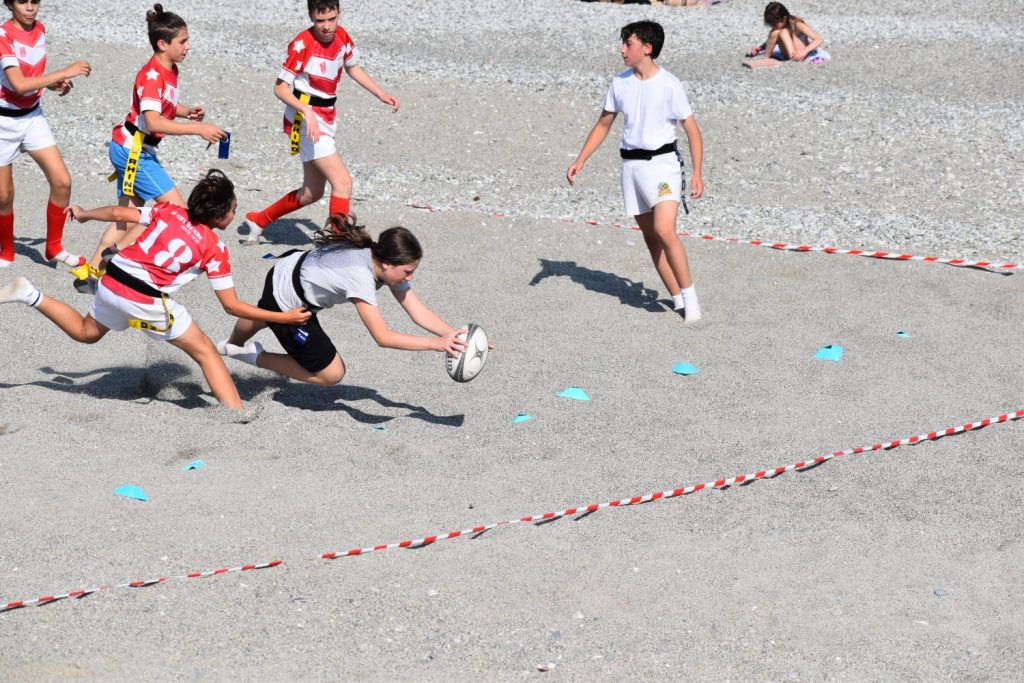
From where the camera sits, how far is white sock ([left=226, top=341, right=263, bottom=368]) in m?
7.06

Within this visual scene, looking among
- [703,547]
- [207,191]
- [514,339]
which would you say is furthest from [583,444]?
[207,191]

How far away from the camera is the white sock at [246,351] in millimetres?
7059

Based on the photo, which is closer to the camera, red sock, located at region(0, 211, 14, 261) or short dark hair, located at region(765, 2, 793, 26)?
red sock, located at region(0, 211, 14, 261)

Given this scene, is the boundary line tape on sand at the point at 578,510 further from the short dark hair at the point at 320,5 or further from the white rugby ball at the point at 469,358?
the short dark hair at the point at 320,5

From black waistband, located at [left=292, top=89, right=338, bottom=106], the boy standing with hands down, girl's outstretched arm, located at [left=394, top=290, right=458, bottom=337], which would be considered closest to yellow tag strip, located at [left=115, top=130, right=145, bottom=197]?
the boy standing with hands down

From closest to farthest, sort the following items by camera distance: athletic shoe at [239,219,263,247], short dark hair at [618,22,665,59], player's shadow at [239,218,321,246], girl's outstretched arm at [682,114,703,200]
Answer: short dark hair at [618,22,665,59]
girl's outstretched arm at [682,114,703,200]
athletic shoe at [239,219,263,247]
player's shadow at [239,218,321,246]

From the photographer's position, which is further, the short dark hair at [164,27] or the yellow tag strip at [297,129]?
the yellow tag strip at [297,129]

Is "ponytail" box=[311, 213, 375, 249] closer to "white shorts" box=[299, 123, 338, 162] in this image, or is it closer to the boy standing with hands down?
the boy standing with hands down

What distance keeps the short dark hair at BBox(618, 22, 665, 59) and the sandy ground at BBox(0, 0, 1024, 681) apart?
1888 mm

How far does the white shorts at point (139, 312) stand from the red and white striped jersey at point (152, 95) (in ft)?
7.01

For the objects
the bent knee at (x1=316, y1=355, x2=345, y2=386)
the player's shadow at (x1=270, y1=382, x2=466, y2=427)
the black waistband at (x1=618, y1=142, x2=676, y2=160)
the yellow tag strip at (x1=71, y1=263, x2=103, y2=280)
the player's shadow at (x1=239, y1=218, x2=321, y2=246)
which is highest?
the black waistband at (x1=618, y1=142, x2=676, y2=160)

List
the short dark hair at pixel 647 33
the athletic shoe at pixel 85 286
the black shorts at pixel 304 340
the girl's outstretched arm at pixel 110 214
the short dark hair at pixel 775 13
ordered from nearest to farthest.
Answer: the black shorts at pixel 304 340, the girl's outstretched arm at pixel 110 214, the short dark hair at pixel 647 33, the athletic shoe at pixel 85 286, the short dark hair at pixel 775 13

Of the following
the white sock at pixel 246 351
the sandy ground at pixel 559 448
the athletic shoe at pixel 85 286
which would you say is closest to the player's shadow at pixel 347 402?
the sandy ground at pixel 559 448

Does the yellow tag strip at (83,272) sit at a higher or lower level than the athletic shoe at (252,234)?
higher
